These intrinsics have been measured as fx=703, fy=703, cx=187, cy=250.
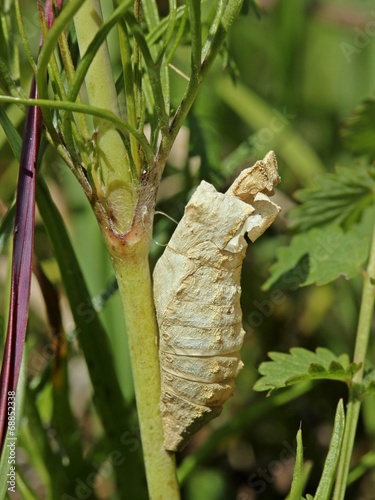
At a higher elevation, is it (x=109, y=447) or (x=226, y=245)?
(x=226, y=245)

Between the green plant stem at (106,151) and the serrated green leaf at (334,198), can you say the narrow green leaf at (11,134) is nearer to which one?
the green plant stem at (106,151)

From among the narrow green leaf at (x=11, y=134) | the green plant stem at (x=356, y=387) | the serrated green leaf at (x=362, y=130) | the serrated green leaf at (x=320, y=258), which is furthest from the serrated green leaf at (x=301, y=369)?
the serrated green leaf at (x=362, y=130)

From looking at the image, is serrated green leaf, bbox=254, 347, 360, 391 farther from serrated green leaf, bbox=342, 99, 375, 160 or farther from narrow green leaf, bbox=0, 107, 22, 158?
serrated green leaf, bbox=342, 99, 375, 160

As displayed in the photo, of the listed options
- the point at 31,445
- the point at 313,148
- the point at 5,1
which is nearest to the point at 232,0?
the point at 5,1

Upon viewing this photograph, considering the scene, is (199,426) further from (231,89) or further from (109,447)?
(231,89)
